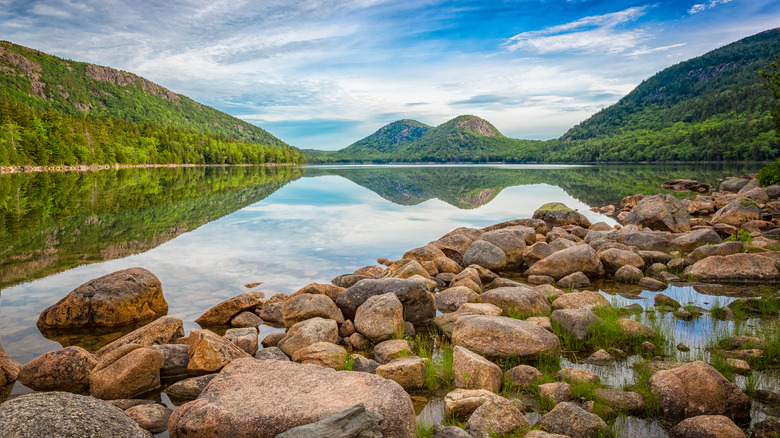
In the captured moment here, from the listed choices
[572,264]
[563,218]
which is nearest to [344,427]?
[572,264]

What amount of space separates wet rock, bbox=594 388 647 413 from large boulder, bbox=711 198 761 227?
18.4 meters

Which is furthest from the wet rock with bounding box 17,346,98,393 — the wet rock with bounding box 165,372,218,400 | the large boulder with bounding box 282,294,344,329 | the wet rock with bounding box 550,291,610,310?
the wet rock with bounding box 550,291,610,310

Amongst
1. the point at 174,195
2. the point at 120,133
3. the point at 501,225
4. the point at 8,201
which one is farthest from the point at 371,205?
the point at 120,133

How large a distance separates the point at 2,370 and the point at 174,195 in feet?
122

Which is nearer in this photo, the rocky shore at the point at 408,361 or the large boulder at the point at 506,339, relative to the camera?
the rocky shore at the point at 408,361

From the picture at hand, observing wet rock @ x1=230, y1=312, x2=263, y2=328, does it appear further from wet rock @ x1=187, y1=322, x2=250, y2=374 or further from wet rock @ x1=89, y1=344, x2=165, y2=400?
wet rock @ x1=89, y1=344, x2=165, y2=400

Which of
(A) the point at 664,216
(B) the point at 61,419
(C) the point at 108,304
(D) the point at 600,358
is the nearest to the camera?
(B) the point at 61,419

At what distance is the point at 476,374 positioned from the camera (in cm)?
660

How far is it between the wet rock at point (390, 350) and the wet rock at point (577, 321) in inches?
121

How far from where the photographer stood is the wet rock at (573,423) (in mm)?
5172

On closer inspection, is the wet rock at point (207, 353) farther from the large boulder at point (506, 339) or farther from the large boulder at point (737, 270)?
the large boulder at point (737, 270)

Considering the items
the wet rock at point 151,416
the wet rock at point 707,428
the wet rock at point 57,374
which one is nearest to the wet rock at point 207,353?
the wet rock at point 151,416

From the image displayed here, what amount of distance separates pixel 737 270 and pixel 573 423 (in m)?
9.82

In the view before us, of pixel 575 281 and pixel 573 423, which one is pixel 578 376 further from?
pixel 575 281
